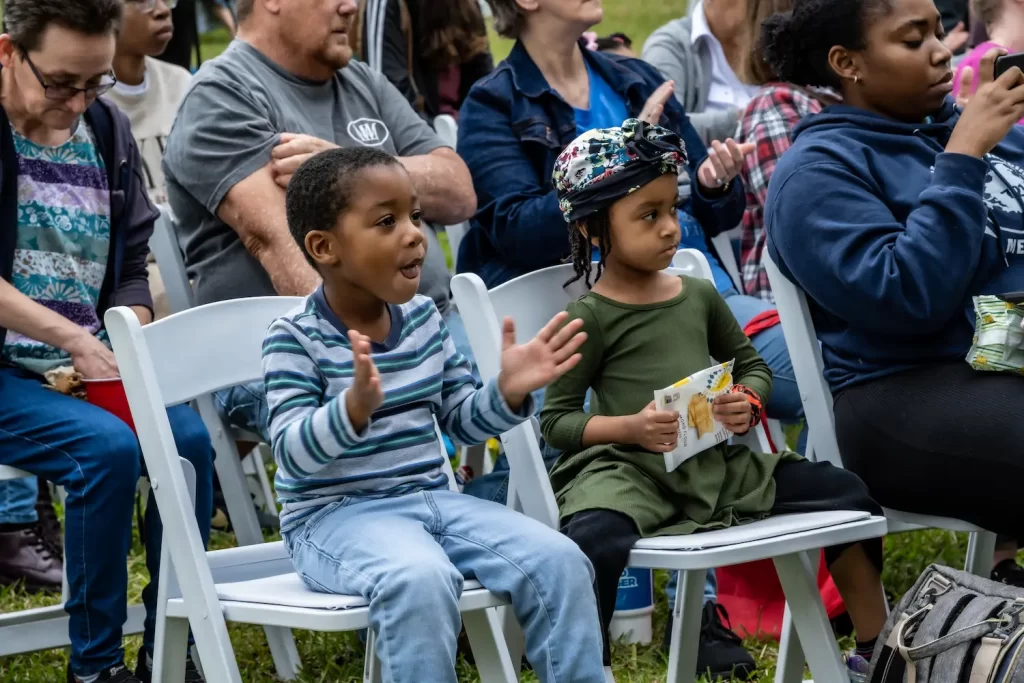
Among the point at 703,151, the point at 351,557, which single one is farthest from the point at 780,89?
the point at 351,557

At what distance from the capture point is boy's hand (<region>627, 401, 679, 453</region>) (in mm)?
2547

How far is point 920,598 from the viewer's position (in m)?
2.55

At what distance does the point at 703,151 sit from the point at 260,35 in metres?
Result: 1.24

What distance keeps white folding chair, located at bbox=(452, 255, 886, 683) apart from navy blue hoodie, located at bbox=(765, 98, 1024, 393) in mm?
439

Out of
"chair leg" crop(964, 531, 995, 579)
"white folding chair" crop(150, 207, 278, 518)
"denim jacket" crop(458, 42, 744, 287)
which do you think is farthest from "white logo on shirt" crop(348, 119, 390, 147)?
"chair leg" crop(964, 531, 995, 579)

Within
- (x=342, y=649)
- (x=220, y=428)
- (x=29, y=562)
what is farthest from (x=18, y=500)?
(x=342, y=649)

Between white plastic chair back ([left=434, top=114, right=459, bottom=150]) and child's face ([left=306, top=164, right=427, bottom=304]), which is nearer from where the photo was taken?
child's face ([left=306, top=164, right=427, bottom=304])

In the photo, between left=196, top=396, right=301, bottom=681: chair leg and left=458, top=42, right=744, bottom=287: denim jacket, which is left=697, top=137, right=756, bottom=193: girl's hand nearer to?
left=458, top=42, right=744, bottom=287: denim jacket

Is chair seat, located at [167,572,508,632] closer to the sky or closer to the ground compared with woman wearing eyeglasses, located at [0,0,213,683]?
closer to the ground

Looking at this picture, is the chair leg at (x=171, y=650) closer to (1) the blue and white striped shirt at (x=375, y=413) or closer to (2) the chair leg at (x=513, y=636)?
(1) the blue and white striped shirt at (x=375, y=413)

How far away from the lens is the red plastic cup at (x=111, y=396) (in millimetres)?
2871

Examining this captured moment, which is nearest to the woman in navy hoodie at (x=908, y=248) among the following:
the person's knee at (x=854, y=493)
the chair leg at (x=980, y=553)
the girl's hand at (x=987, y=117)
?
the girl's hand at (x=987, y=117)

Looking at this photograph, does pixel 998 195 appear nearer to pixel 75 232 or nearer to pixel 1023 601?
pixel 1023 601

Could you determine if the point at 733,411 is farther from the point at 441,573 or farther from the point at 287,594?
the point at 287,594
